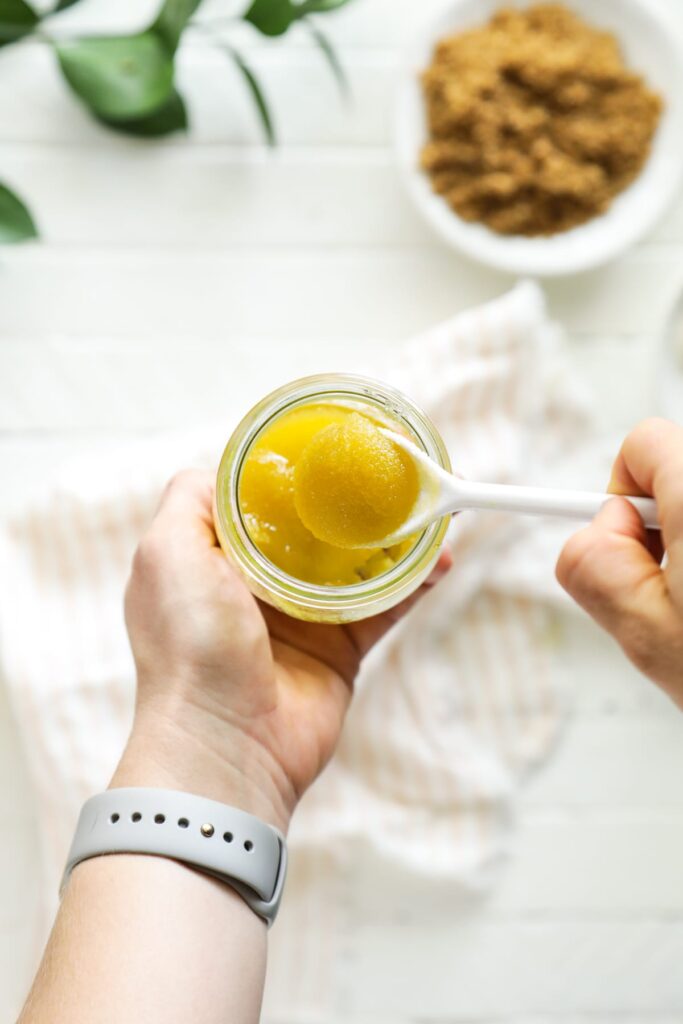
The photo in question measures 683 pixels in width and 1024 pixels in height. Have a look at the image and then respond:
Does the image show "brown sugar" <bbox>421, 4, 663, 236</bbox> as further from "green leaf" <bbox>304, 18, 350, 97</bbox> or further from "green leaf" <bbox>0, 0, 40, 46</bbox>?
"green leaf" <bbox>0, 0, 40, 46</bbox>

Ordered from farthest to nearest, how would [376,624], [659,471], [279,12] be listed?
[279,12]
[376,624]
[659,471]

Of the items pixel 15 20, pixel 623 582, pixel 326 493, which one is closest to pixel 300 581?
pixel 326 493

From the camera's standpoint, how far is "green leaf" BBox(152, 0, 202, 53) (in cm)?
86

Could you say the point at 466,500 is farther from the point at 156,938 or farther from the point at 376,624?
the point at 156,938

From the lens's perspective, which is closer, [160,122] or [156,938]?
[156,938]

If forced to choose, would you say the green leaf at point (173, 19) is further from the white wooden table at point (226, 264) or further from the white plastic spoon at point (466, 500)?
the white plastic spoon at point (466, 500)

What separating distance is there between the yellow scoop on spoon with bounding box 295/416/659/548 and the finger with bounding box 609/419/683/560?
0.02 m

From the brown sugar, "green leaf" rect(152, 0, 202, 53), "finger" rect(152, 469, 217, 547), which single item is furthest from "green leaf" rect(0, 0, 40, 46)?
"finger" rect(152, 469, 217, 547)

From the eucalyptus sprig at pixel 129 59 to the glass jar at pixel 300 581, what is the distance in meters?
0.43

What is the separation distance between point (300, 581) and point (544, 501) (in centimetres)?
14

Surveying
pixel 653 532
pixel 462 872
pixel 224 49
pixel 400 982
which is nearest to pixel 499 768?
pixel 462 872

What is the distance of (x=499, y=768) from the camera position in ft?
2.94

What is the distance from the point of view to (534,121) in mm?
892

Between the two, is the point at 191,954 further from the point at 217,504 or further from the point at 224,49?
the point at 224,49
